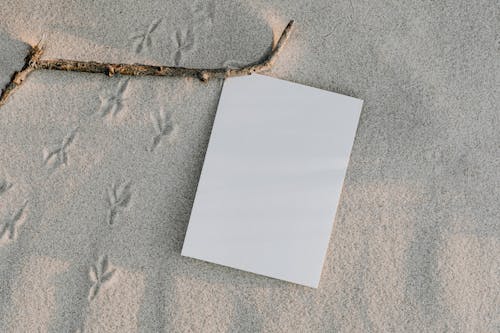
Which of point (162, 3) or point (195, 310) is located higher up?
point (162, 3)

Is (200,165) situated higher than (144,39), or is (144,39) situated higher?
(144,39)

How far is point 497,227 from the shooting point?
97 centimetres

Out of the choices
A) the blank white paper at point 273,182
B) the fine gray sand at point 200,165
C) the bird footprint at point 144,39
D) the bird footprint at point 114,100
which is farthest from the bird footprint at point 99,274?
the bird footprint at point 144,39

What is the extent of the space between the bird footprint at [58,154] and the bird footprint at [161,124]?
0.15 m

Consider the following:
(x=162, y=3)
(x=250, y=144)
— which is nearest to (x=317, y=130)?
(x=250, y=144)

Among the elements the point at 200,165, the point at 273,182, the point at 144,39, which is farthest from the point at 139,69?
the point at 273,182

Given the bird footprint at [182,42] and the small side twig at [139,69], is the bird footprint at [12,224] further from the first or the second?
the bird footprint at [182,42]

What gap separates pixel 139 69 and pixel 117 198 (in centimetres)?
24

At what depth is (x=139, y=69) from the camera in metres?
0.96

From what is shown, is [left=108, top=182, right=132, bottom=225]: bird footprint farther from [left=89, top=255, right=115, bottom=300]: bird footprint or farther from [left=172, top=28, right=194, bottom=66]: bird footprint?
[left=172, top=28, right=194, bottom=66]: bird footprint

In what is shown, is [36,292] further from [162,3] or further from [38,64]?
[162,3]

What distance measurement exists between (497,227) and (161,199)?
0.63m

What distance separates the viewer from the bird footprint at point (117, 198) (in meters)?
0.96

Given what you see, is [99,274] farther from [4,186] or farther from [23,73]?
[23,73]
